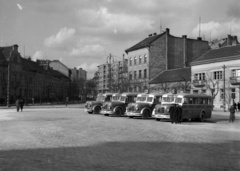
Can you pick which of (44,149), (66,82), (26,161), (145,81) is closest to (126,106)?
(44,149)

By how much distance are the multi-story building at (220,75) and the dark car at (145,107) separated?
19.9 meters

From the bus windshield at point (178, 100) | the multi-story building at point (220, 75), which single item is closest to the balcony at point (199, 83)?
the multi-story building at point (220, 75)

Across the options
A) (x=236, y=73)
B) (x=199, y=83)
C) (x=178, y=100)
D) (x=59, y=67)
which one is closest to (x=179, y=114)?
(x=178, y=100)

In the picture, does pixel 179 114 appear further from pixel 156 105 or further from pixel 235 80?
pixel 235 80

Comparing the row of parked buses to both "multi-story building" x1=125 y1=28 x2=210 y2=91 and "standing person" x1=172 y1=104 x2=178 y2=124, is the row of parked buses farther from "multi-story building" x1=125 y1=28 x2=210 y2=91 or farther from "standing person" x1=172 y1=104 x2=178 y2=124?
"multi-story building" x1=125 y1=28 x2=210 y2=91

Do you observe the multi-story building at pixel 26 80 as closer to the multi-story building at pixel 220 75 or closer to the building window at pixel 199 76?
the building window at pixel 199 76

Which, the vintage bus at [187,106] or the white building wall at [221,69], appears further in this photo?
the white building wall at [221,69]

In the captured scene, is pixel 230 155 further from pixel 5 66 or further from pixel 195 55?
pixel 5 66

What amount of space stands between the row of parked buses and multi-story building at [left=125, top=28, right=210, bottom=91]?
32597 mm

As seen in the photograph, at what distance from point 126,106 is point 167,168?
22.4 meters

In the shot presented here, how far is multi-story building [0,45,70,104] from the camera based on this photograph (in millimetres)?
68875

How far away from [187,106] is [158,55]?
41.6 m

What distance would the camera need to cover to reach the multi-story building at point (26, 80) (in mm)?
68875

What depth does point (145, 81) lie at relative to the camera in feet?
219
